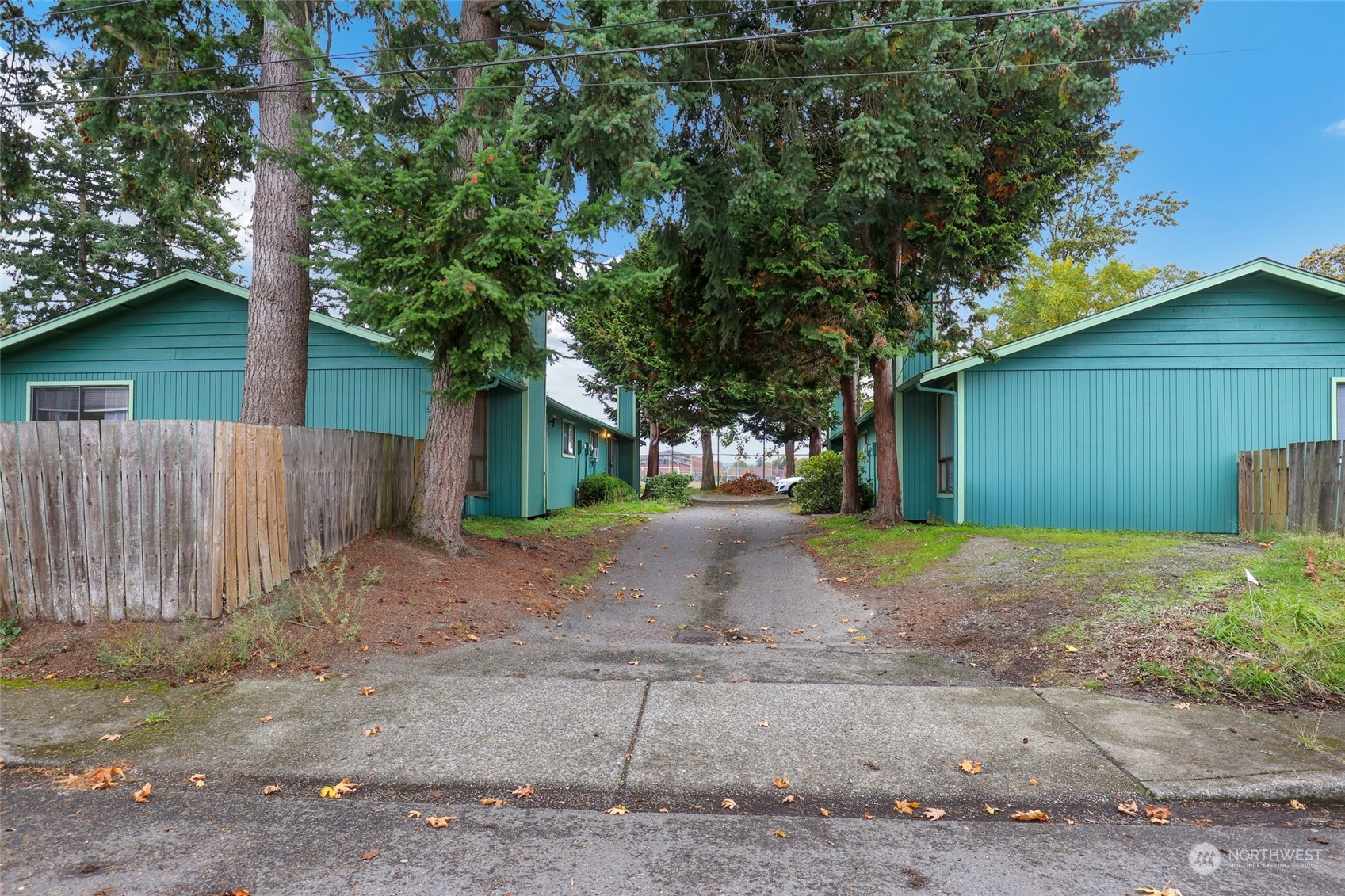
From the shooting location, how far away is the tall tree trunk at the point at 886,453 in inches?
530

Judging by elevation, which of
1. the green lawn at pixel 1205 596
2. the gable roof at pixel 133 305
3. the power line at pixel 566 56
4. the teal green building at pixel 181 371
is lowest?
the green lawn at pixel 1205 596

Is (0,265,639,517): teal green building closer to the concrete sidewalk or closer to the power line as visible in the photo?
the power line

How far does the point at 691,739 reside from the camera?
382cm

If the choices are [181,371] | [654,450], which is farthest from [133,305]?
[654,450]

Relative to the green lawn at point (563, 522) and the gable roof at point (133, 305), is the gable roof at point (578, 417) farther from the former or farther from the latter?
the gable roof at point (133, 305)

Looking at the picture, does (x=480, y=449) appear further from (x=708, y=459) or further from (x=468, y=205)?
(x=708, y=459)

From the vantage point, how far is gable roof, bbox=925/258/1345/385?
37.7 ft

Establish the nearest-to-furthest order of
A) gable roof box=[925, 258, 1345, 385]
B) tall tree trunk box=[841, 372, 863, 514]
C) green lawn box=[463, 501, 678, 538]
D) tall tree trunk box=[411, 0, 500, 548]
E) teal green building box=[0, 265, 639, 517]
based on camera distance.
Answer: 1. tall tree trunk box=[411, 0, 500, 548]
2. gable roof box=[925, 258, 1345, 385]
3. green lawn box=[463, 501, 678, 538]
4. teal green building box=[0, 265, 639, 517]
5. tall tree trunk box=[841, 372, 863, 514]

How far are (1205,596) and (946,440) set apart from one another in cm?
831

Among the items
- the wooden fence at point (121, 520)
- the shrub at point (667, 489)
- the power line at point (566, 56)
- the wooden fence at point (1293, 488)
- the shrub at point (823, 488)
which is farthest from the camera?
the shrub at point (667, 489)

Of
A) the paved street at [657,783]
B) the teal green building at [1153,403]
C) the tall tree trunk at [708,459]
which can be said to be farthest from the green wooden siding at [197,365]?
the tall tree trunk at [708,459]

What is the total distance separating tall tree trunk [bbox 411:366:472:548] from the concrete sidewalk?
12.3 feet

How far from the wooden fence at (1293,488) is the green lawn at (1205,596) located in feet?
2.18

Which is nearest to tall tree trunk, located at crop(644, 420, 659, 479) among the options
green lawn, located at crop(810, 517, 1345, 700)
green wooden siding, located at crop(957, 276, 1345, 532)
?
green wooden siding, located at crop(957, 276, 1345, 532)
